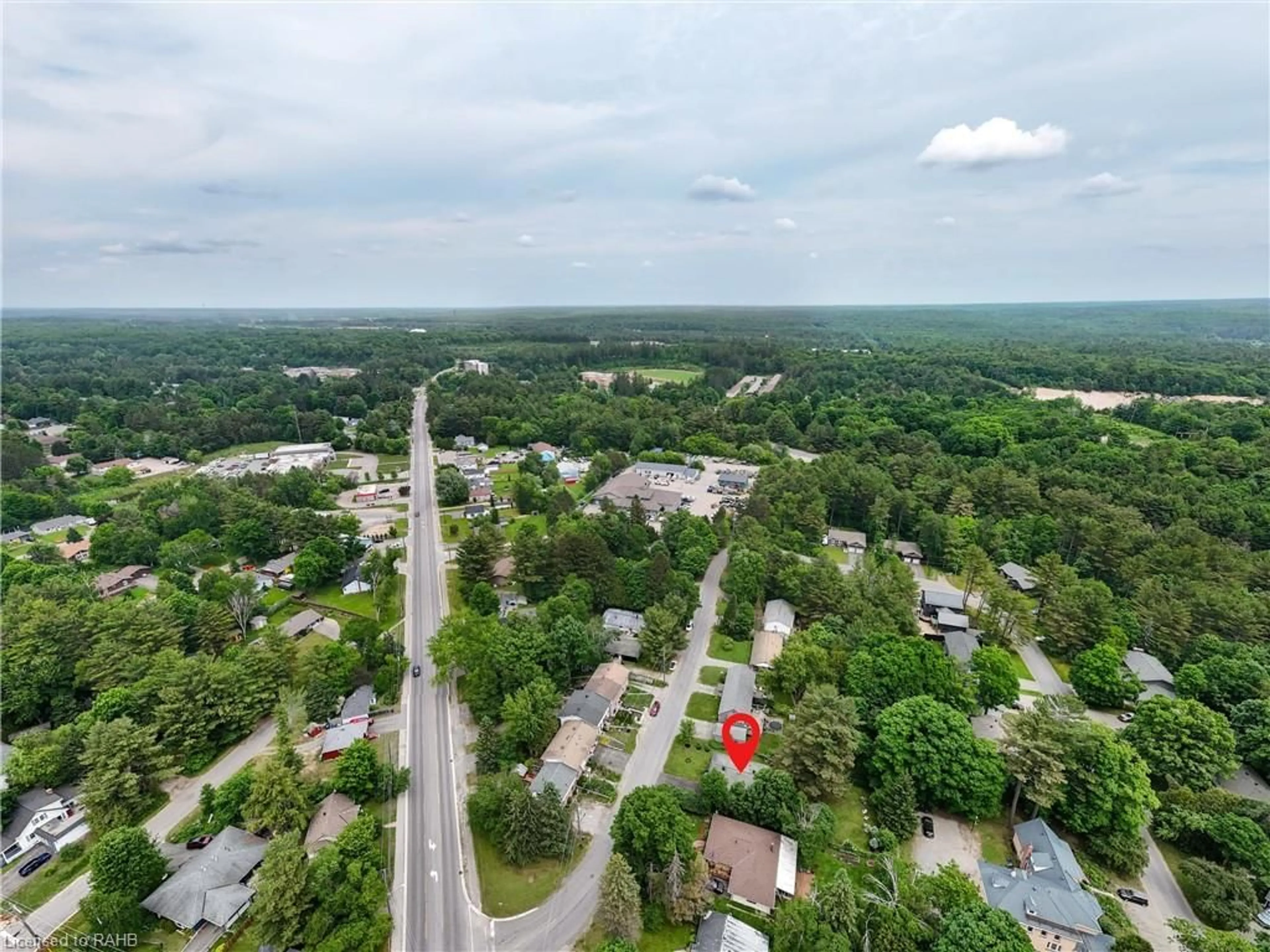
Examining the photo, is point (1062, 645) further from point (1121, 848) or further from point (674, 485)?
point (674, 485)

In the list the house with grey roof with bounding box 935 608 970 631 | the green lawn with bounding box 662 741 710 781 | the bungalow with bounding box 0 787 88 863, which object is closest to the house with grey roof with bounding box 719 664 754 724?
the green lawn with bounding box 662 741 710 781

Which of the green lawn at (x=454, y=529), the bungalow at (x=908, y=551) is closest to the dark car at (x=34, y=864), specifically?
the green lawn at (x=454, y=529)

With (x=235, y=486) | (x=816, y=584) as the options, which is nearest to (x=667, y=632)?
(x=816, y=584)

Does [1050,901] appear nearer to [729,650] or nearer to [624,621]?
→ [729,650]

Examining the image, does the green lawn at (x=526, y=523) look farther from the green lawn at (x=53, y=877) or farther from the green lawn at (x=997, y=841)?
the green lawn at (x=997, y=841)

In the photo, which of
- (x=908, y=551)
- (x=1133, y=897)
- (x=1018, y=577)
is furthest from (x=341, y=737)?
(x=1018, y=577)
